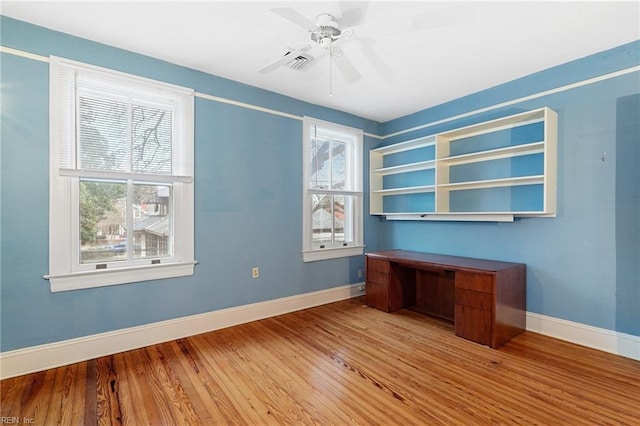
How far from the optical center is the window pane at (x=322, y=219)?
159 inches

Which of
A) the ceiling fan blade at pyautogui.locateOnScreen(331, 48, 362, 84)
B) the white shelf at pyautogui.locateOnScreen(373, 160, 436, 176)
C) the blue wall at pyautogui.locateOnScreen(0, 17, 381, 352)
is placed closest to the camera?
the blue wall at pyautogui.locateOnScreen(0, 17, 381, 352)

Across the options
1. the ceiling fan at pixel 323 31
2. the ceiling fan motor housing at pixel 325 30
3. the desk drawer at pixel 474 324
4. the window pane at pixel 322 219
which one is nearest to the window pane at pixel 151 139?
the ceiling fan at pixel 323 31

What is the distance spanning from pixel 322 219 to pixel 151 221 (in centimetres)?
209

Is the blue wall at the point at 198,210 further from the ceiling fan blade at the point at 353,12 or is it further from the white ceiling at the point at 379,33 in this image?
the ceiling fan blade at the point at 353,12

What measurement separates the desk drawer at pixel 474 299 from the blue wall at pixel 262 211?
0.72 meters

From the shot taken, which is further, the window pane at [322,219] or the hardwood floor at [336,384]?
the window pane at [322,219]

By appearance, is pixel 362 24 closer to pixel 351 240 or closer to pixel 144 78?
pixel 144 78

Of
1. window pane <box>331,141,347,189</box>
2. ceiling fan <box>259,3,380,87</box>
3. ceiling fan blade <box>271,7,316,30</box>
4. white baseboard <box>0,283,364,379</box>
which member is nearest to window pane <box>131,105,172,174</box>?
ceiling fan <box>259,3,380,87</box>

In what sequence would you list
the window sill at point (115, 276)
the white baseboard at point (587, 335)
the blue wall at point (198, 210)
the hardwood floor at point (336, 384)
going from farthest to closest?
the white baseboard at point (587, 335) < the window sill at point (115, 276) < the blue wall at point (198, 210) < the hardwood floor at point (336, 384)

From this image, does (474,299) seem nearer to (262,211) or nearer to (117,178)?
(262,211)

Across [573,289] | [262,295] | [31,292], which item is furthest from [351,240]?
[31,292]

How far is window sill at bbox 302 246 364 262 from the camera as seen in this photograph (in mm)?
3871

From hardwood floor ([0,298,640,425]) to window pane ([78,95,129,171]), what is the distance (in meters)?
1.68

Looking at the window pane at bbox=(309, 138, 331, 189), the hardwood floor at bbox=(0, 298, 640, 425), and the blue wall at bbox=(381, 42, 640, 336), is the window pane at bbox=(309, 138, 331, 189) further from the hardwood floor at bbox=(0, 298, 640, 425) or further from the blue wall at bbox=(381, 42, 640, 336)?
the blue wall at bbox=(381, 42, 640, 336)
